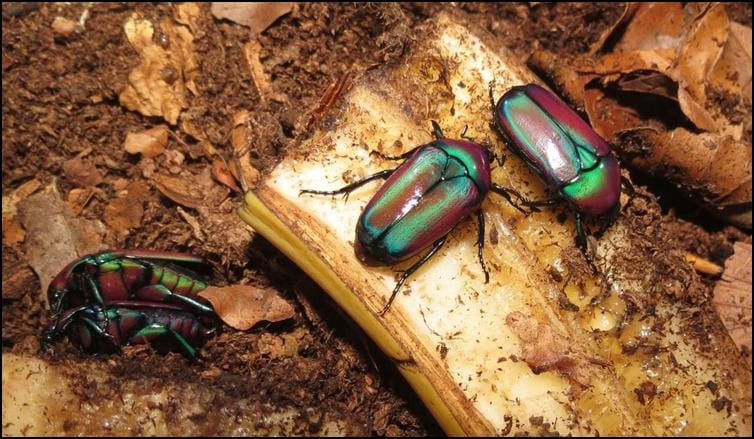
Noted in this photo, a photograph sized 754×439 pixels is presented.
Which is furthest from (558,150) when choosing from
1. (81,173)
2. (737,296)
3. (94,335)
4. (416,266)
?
(81,173)

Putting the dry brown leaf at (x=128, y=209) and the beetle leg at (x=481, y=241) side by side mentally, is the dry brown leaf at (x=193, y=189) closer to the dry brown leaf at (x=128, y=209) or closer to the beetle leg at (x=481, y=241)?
the dry brown leaf at (x=128, y=209)

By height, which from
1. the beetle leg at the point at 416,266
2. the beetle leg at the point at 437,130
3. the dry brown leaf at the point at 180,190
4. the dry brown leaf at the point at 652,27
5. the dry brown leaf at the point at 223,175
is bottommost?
the dry brown leaf at the point at 180,190

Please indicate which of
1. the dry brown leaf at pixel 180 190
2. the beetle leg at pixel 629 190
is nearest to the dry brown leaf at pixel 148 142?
the dry brown leaf at pixel 180 190

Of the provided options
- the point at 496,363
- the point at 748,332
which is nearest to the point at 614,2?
the point at 748,332

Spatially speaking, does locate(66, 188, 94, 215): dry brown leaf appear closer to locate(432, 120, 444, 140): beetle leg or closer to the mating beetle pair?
the mating beetle pair

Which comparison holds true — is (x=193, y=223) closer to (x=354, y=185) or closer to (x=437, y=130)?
(x=354, y=185)
